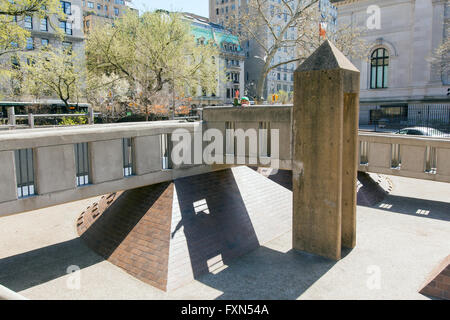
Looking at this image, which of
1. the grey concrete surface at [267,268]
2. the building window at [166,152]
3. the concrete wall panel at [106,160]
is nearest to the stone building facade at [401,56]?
the grey concrete surface at [267,268]

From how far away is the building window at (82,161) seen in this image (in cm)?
1155

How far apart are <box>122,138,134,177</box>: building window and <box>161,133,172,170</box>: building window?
1.30m

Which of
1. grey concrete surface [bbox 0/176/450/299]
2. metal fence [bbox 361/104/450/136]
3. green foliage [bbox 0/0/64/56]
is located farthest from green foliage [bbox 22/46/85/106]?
metal fence [bbox 361/104/450/136]

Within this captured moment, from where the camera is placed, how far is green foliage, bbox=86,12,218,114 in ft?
108

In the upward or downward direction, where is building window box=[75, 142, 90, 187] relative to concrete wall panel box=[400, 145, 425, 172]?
upward

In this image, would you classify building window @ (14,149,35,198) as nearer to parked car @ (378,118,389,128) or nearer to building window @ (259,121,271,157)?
building window @ (259,121,271,157)

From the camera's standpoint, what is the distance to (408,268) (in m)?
11.3

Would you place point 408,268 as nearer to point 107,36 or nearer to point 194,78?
point 194,78

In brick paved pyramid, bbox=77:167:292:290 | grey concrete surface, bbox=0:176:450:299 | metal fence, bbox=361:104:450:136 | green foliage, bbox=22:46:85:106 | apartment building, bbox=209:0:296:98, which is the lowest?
grey concrete surface, bbox=0:176:450:299

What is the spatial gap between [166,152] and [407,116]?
3716cm

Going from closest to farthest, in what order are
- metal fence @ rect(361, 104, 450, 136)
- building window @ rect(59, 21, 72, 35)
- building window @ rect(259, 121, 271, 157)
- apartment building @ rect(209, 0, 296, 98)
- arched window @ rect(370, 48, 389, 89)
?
1. building window @ rect(259, 121, 271, 157)
2. metal fence @ rect(361, 104, 450, 136)
3. arched window @ rect(370, 48, 389, 89)
4. building window @ rect(59, 21, 72, 35)
5. apartment building @ rect(209, 0, 296, 98)

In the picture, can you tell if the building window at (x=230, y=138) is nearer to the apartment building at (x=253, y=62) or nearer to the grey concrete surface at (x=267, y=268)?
the grey concrete surface at (x=267, y=268)

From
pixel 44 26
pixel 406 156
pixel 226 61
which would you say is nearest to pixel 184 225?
pixel 406 156

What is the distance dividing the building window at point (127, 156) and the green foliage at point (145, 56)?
19868 mm
